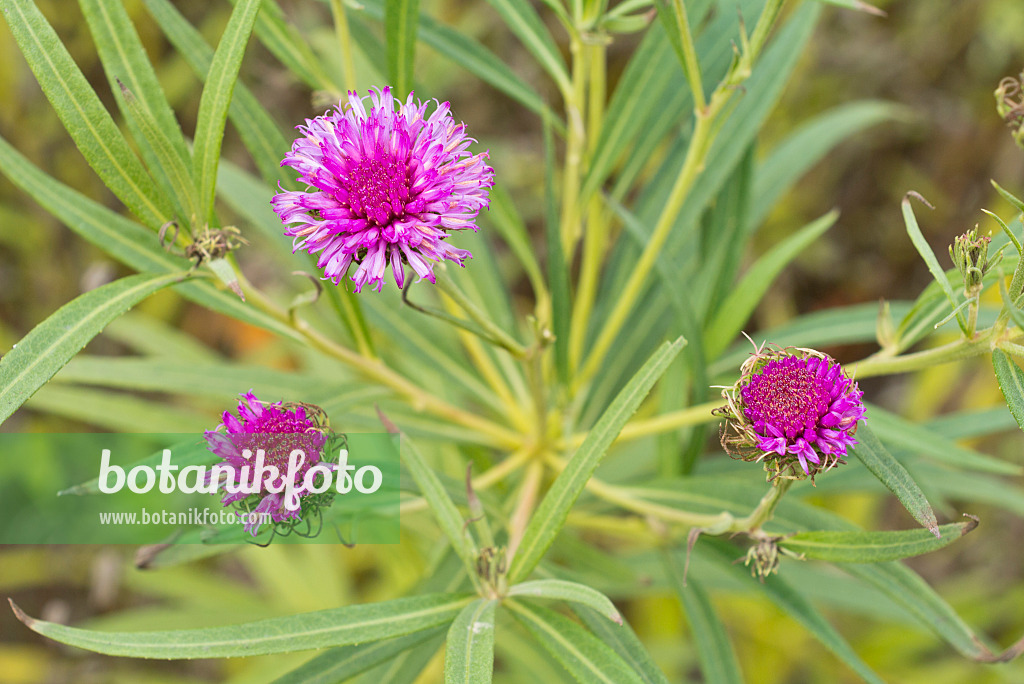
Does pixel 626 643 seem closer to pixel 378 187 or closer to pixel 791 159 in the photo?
pixel 378 187

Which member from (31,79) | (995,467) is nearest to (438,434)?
(995,467)

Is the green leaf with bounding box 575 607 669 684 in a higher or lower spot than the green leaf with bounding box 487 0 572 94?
lower

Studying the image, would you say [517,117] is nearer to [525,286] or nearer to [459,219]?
[525,286]

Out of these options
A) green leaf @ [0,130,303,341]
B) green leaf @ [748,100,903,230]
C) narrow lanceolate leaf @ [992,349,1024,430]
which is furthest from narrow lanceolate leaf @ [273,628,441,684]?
green leaf @ [748,100,903,230]

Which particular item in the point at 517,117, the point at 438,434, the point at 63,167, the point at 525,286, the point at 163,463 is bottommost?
the point at 163,463

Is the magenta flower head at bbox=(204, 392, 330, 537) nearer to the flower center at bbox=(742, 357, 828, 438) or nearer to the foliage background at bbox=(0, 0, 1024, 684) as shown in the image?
the flower center at bbox=(742, 357, 828, 438)

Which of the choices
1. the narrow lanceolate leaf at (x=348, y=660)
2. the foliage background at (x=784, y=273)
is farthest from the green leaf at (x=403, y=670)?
the foliage background at (x=784, y=273)

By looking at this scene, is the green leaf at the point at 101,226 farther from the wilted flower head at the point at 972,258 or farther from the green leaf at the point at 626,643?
the wilted flower head at the point at 972,258
